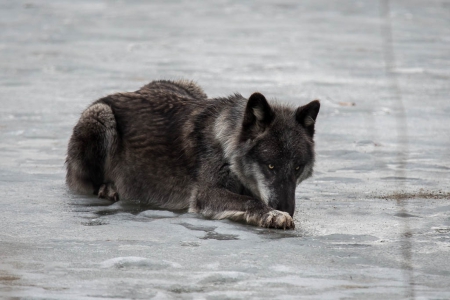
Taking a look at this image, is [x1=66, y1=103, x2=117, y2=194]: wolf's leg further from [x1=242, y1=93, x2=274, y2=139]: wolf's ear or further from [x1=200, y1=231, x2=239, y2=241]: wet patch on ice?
[x1=200, y1=231, x2=239, y2=241]: wet patch on ice

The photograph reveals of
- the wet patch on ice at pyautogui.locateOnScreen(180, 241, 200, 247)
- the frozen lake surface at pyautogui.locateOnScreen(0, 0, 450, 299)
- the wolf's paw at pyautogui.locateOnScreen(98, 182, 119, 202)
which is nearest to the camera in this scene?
the frozen lake surface at pyautogui.locateOnScreen(0, 0, 450, 299)

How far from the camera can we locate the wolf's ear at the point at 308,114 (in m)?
7.44

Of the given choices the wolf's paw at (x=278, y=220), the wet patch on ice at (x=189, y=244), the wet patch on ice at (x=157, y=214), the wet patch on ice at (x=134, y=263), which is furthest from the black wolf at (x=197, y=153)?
the wet patch on ice at (x=134, y=263)

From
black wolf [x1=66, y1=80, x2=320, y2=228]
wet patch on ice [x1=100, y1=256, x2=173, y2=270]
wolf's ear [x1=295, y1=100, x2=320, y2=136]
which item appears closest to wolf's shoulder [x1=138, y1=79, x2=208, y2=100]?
black wolf [x1=66, y1=80, x2=320, y2=228]

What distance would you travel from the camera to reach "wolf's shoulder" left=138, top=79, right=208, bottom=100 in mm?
8936

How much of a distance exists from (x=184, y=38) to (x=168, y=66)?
3.86 m

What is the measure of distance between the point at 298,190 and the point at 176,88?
2009 mm

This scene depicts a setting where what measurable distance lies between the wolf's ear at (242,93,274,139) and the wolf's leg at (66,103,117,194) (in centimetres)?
165

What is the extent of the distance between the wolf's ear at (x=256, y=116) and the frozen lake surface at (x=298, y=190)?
2.97 feet

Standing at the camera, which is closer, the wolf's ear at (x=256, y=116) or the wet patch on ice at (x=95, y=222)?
the wet patch on ice at (x=95, y=222)

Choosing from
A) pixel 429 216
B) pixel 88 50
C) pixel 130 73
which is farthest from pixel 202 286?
pixel 88 50

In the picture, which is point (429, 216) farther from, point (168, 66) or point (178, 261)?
point (168, 66)

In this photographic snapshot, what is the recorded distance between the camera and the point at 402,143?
1049 centimetres

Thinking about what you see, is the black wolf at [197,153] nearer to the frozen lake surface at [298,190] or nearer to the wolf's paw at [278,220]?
the wolf's paw at [278,220]
